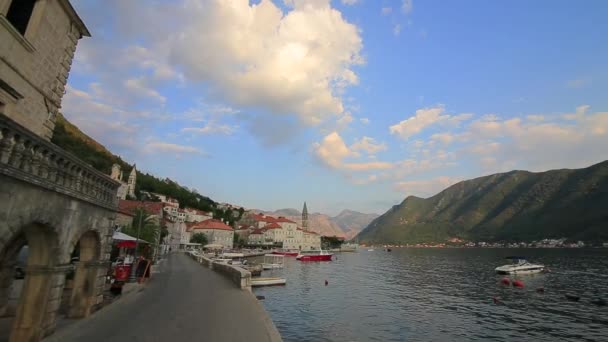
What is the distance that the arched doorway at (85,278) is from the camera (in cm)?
1145

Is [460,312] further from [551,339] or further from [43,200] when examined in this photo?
[43,200]

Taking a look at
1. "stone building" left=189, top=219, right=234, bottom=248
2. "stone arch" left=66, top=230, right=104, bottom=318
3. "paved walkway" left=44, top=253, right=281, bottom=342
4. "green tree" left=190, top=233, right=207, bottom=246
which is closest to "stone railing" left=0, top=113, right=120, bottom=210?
"stone arch" left=66, top=230, right=104, bottom=318

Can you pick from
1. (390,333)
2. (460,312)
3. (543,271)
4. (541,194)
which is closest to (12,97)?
(390,333)

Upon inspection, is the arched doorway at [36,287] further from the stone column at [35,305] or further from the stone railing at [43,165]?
the stone railing at [43,165]

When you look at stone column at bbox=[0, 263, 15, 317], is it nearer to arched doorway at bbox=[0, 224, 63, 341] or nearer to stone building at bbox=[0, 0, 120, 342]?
stone building at bbox=[0, 0, 120, 342]

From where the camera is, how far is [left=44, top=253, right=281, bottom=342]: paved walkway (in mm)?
9609

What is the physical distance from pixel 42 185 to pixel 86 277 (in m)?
6.01

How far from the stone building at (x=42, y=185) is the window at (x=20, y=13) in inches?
0.9

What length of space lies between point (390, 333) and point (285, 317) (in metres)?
6.76

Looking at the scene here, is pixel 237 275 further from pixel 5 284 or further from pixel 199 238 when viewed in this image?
pixel 199 238

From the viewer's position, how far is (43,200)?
7.70m

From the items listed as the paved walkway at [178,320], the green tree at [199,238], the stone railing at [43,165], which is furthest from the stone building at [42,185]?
the green tree at [199,238]

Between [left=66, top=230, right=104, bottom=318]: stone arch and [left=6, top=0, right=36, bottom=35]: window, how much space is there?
6648 mm

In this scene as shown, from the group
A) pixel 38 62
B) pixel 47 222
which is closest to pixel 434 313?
pixel 47 222
